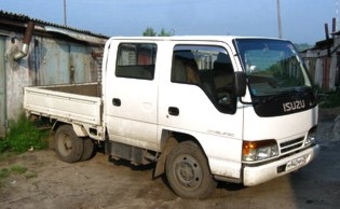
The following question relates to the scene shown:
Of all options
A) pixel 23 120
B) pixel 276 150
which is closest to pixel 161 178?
pixel 276 150

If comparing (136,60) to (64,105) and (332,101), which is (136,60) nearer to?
(64,105)

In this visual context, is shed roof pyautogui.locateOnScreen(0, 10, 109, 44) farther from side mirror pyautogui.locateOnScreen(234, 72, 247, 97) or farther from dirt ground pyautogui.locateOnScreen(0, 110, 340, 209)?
side mirror pyautogui.locateOnScreen(234, 72, 247, 97)

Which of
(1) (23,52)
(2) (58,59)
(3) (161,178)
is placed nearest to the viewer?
(3) (161,178)

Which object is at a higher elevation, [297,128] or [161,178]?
[297,128]

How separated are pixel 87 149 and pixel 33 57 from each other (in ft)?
11.2

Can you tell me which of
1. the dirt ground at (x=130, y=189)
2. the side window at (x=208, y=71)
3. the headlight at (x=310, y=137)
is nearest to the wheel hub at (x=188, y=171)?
the dirt ground at (x=130, y=189)

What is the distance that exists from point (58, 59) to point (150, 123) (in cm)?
585

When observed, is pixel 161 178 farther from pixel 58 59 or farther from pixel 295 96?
pixel 58 59

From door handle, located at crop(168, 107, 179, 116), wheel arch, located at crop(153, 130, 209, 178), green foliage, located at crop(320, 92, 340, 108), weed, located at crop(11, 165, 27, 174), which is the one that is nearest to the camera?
door handle, located at crop(168, 107, 179, 116)

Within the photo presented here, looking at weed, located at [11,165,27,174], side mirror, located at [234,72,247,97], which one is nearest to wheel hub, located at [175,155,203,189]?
side mirror, located at [234,72,247,97]

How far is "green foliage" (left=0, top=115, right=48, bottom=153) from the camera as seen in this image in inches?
383

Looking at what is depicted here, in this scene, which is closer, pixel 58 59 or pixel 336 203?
pixel 336 203

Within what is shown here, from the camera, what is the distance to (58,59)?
1177 cm

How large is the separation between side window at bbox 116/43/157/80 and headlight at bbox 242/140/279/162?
1.81m
